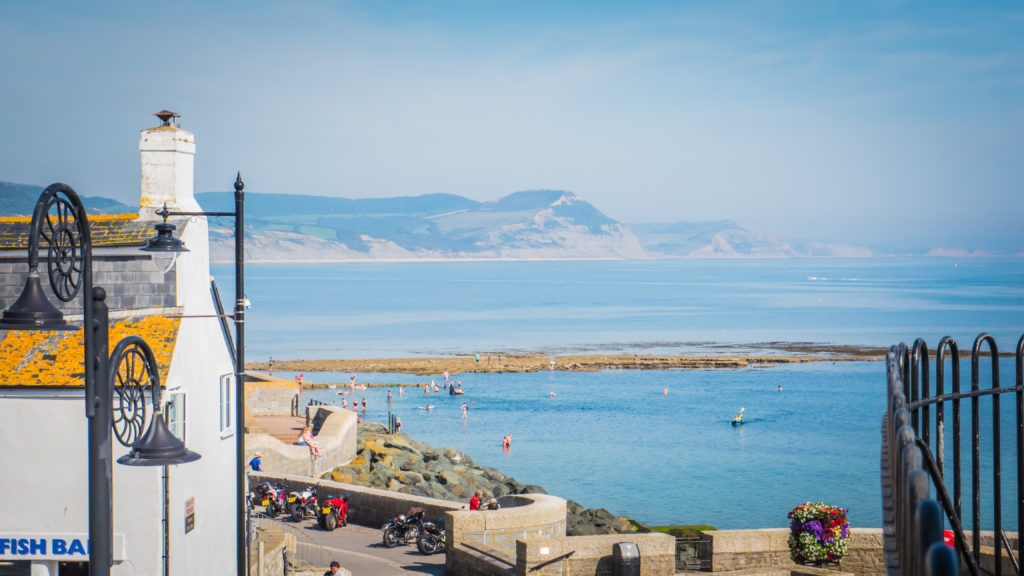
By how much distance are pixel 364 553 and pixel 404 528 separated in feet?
Answer: 3.33

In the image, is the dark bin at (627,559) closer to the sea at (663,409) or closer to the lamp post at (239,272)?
the lamp post at (239,272)

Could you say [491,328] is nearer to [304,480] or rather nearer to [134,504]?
[304,480]

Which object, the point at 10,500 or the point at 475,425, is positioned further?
the point at 475,425

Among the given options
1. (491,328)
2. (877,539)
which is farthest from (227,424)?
(491,328)

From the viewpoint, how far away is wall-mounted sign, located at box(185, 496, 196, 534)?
631 inches

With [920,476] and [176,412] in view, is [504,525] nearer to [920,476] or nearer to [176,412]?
[176,412]

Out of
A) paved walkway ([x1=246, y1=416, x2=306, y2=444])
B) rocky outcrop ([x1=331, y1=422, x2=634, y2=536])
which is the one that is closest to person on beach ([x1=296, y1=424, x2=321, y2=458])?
rocky outcrop ([x1=331, y1=422, x2=634, y2=536])

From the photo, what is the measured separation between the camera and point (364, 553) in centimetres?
2231

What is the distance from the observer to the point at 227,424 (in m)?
18.5

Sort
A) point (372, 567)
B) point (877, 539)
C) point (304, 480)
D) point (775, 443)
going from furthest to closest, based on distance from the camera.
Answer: point (775, 443) → point (304, 480) → point (372, 567) → point (877, 539)

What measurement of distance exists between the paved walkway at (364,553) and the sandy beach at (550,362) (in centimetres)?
6701

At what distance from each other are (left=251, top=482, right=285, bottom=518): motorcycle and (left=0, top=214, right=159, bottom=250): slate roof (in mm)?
10498

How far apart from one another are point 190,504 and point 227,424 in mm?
2502

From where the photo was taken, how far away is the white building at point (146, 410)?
1492cm
